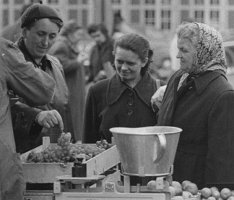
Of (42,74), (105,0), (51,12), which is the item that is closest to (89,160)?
(42,74)

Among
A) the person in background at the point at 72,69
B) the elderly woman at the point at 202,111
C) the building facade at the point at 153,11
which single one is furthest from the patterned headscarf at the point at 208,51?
the building facade at the point at 153,11

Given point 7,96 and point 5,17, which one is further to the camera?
point 5,17

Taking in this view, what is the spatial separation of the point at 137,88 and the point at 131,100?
9 centimetres

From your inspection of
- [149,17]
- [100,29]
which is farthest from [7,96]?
[149,17]

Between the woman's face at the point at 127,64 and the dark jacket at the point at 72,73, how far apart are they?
11.0 ft

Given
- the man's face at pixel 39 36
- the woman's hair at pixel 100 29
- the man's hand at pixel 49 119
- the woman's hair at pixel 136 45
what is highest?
the man's face at pixel 39 36

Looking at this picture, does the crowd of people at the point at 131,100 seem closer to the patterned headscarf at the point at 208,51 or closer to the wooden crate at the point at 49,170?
the patterned headscarf at the point at 208,51

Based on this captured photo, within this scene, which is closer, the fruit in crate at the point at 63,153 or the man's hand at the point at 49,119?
the fruit in crate at the point at 63,153

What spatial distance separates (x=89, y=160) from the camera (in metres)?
4.63

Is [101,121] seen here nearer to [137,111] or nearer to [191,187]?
[137,111]

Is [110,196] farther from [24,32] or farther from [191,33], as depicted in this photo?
[24,32]

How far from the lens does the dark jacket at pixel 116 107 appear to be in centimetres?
620

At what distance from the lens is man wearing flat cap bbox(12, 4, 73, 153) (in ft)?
16.9

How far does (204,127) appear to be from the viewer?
209 inches
